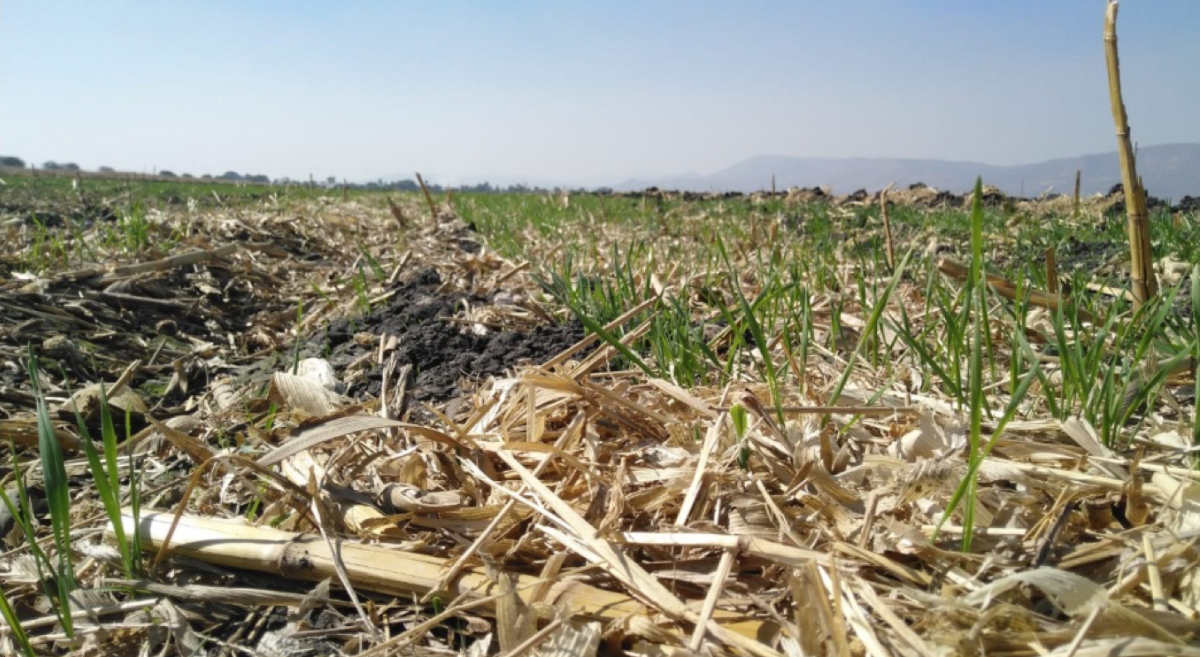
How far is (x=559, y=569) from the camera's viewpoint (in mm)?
1296

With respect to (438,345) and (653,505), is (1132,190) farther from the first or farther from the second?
(438,345)

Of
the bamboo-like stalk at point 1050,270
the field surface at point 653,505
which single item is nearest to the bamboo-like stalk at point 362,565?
A: the field surface at point 653,505

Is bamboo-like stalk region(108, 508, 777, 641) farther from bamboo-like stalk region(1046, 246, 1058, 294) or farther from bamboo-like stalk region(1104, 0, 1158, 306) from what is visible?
bamboo-like stalk region(1046, 246, 1058, 294)

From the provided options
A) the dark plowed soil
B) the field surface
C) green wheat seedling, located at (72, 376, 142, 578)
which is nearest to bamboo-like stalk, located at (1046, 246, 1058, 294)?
the field surface

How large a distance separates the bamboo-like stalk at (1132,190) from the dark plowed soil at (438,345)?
5.35ft

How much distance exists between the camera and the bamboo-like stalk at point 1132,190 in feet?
5.92

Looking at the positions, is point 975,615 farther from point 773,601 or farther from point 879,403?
point 879,403

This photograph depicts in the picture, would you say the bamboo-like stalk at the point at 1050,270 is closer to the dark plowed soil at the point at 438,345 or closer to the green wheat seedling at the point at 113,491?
the dark plowed soil at the point at 438,345

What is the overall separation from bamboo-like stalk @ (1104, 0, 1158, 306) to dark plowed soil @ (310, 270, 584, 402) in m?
1.63

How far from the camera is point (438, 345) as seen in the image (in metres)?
2.74

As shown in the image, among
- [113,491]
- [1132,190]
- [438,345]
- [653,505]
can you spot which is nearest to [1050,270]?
[1132,190]

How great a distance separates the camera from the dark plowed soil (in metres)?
2.45

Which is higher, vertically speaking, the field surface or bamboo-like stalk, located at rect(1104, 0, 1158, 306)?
bamboo-like stalk, located at rect(1104, 0, 1158, 306)

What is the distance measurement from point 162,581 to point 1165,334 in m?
2.26
